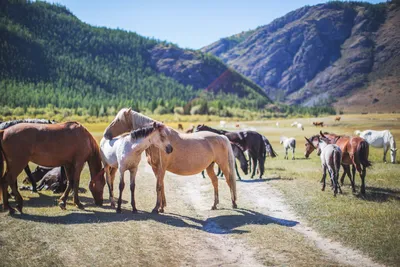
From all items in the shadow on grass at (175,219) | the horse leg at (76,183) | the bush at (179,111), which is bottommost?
the shadow on grass at (175,219)

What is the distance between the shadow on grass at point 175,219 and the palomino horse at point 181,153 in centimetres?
85

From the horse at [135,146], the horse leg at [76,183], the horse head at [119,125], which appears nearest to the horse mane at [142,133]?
the horse at [135,146]

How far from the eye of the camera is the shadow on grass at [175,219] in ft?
30.6

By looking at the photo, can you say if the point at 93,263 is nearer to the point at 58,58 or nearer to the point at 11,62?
the point at 11,62

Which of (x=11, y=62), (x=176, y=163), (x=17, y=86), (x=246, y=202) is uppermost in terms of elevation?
(x=11, y=62)

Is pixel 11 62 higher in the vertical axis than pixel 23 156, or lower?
higher

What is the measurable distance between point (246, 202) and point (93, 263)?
714 cm

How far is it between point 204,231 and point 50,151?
17.3 ft

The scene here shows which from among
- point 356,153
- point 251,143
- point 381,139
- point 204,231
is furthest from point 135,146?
point 381,139

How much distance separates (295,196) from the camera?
13.3 m

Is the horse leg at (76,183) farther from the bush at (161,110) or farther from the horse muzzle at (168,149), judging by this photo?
the bush at (161,110)

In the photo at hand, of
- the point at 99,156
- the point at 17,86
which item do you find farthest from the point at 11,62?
the point at 99,156

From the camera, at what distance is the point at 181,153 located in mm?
11258

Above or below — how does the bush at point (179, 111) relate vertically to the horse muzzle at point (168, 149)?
above
